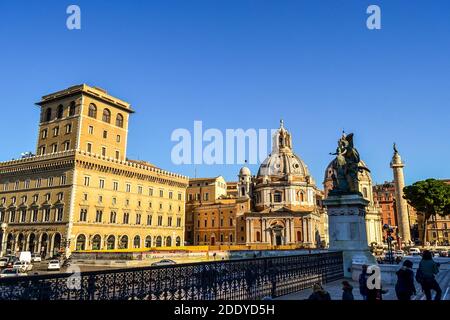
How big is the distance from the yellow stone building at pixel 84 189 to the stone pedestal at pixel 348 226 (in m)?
42.7

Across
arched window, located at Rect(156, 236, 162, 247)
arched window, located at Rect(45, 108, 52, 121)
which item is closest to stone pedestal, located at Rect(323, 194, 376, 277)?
arched window, located at Rect(156, 236, 162, 247)

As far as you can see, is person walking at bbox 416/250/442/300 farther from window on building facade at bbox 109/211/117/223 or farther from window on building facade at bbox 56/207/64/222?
window on building facade at bbox 109/211/117/223

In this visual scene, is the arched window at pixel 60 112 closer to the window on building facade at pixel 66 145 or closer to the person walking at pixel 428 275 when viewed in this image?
the window on building facade at pixel 66 145

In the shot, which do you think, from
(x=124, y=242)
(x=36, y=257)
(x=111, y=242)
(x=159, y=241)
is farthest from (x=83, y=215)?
(x=159, y=241)

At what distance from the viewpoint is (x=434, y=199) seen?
65.2 meters

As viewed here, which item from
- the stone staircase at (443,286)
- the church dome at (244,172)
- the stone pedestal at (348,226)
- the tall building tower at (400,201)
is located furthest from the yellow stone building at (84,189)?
the stone staircase at (443,286)

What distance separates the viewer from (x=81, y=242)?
5241cm

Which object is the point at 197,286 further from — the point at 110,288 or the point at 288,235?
the point at 288,235

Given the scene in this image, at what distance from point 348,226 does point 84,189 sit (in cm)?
4586

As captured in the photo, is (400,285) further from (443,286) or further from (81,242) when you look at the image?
(81,242)

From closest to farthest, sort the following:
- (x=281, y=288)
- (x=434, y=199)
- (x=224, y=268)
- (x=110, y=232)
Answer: (x=224, y=268)
(x=281, y=288)
(x=110, y=232)
(x=434, y=199)

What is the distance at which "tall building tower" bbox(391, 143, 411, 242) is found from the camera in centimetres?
6844

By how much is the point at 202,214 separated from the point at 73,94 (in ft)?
136
